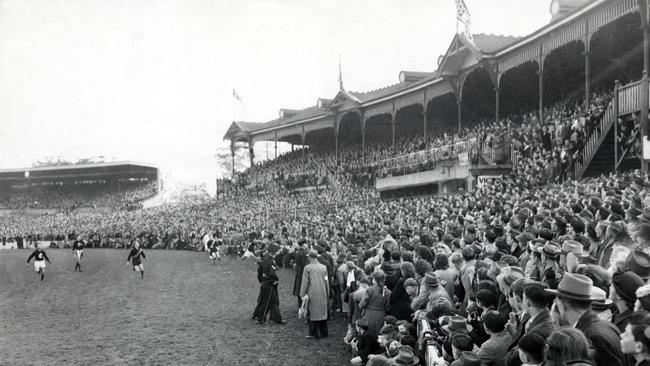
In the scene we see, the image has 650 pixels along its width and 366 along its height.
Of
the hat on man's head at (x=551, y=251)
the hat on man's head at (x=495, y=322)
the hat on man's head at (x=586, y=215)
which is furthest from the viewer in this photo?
the hat on man's head at (x=586, y=215)

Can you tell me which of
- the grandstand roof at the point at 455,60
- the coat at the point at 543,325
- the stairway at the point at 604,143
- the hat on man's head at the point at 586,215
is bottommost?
the coat at the point at 543,325

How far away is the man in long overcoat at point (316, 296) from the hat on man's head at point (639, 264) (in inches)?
292

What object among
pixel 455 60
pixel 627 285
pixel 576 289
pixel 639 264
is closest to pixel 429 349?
pixel 576 289

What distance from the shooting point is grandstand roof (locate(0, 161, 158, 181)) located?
2822 inches

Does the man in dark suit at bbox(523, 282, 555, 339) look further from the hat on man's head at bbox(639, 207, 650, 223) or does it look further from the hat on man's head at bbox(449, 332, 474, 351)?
the hat on man's head at bbox(639, 207, 650, 223)

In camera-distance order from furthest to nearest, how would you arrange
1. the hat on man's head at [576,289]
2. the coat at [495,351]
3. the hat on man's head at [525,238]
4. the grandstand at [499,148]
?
the grandstand at [499,148] → the hat on man's head at [525,238] → the coat at [495,351] → the hat on man's head at [576,289]

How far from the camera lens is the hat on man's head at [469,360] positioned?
15.5ft

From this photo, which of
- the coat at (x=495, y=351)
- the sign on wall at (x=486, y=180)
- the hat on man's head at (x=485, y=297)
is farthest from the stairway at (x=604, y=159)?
the coat at (x=495, y=351)

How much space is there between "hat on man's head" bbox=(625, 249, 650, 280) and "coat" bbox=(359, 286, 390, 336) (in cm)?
398

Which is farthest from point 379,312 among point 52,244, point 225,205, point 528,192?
point 52,244

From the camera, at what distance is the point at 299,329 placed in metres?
12.6

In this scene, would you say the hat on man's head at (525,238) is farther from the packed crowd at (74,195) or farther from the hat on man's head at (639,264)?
the packed crowd at (74,195)

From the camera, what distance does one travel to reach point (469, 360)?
472cm

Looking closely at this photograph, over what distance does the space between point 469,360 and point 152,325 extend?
32.0 ft
